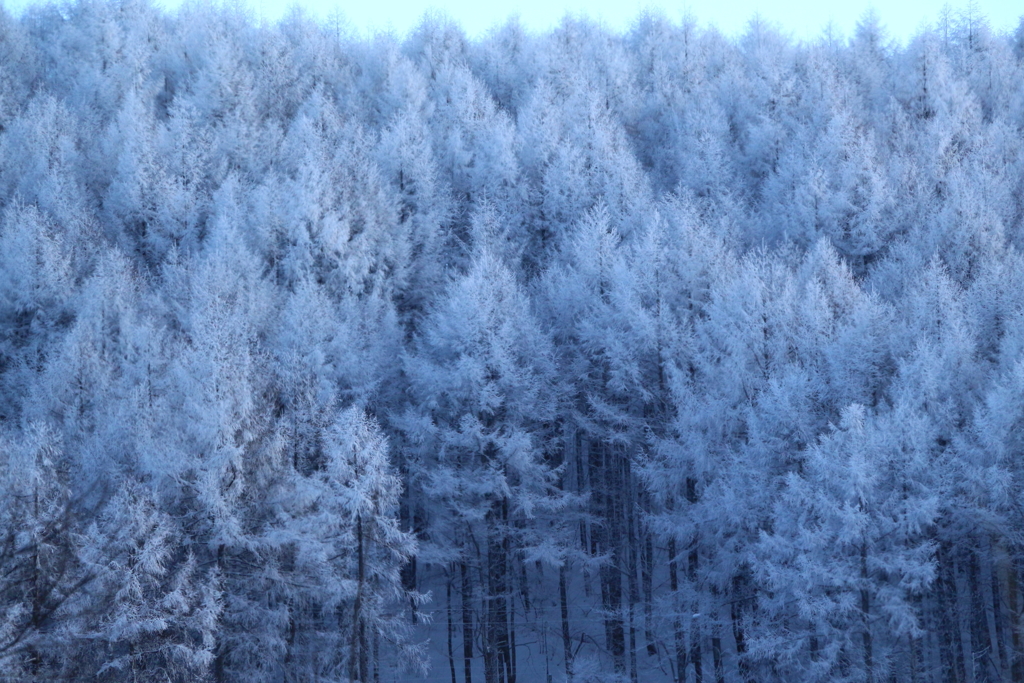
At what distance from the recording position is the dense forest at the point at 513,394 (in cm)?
1959

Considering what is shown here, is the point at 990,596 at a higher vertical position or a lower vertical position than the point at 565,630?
higher

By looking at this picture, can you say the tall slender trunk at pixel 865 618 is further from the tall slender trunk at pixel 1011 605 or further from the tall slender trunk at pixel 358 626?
the tall slender trunk at pixel 358 626

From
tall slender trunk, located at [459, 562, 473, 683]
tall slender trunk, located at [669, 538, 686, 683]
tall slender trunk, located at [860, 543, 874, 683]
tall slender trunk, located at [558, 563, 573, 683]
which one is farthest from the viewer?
tall slender trunk, located at [459, 562, 473, 683]

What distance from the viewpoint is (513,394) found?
24547 mm

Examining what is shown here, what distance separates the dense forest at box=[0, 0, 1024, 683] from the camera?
19.6 meters

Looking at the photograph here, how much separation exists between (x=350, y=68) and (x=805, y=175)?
29.3 meters

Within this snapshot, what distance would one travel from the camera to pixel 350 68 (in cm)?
5403

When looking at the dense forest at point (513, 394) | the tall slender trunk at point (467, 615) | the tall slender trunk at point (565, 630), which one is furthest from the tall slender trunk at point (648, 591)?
the tall slender trunk at point (467, 615)

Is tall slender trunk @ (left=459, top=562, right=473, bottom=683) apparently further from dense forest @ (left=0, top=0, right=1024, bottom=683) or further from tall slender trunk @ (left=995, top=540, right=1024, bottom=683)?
tall slender trunk @ (left=995, top=540, right=1024, bottom=683)

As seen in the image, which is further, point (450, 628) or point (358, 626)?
point (450, 628)

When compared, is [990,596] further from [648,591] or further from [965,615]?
[648,591]

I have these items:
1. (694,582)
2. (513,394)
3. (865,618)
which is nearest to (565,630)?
(694,582)

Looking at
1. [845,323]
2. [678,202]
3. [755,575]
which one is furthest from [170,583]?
[678,202]

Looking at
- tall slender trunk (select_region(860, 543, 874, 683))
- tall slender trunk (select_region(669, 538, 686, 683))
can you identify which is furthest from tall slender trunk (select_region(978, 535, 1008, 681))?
tall slender trunk (select_region(669, 538, 686, 683))
